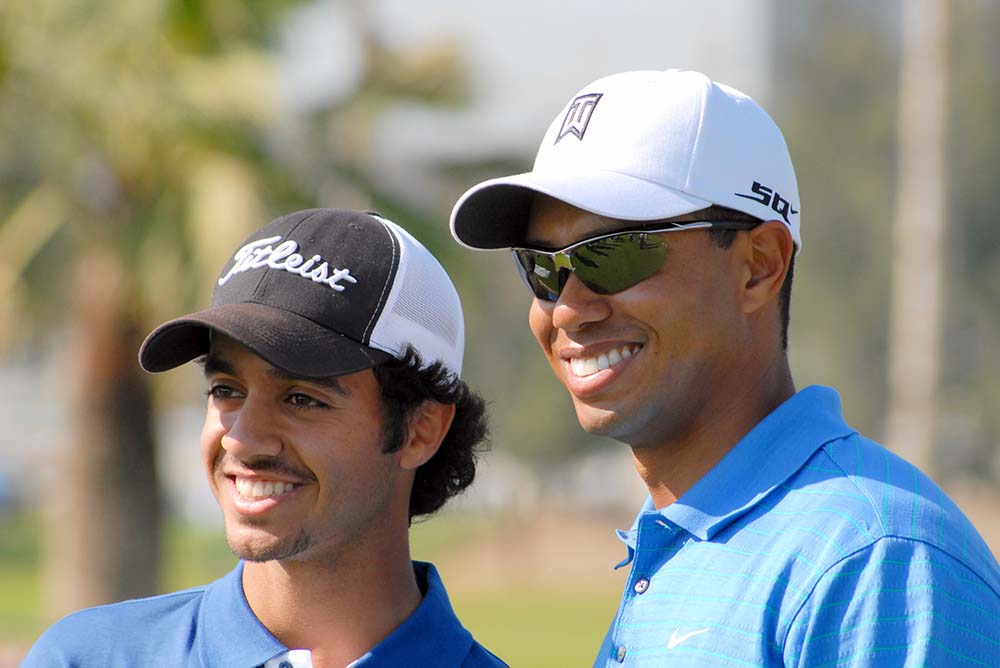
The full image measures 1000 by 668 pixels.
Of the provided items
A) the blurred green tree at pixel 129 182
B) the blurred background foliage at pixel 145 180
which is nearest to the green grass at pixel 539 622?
the blurred background foliage at pixel 145 180

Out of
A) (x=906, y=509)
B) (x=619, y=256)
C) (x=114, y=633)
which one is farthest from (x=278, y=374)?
(x=906, y=509)

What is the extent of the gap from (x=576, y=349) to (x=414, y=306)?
35cm

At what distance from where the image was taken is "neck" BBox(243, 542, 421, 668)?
9.19ft

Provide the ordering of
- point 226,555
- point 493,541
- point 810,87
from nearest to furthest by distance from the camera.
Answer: point 493,541 → point 226,555 → point 810,87

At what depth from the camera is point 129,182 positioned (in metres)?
11.6

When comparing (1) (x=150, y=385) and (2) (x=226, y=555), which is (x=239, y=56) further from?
(2) (x=226, y=555)

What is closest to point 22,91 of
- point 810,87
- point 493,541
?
point 493,541

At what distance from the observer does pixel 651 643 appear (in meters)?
2.45

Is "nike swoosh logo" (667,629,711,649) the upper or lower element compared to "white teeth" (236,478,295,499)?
lower

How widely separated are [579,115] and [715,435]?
0.67 meters

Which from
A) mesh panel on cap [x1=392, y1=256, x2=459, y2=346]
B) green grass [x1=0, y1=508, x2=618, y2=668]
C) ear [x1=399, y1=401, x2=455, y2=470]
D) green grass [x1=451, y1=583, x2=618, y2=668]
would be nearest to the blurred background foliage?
green grass [x1=0, y1=508, x2=618, y2=668]

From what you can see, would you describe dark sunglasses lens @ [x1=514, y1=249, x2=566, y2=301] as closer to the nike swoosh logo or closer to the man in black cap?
the man in black cap

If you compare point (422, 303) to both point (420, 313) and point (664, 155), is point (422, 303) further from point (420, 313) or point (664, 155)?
point (664, 155)

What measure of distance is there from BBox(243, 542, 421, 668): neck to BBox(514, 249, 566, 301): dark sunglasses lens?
0.62 m
